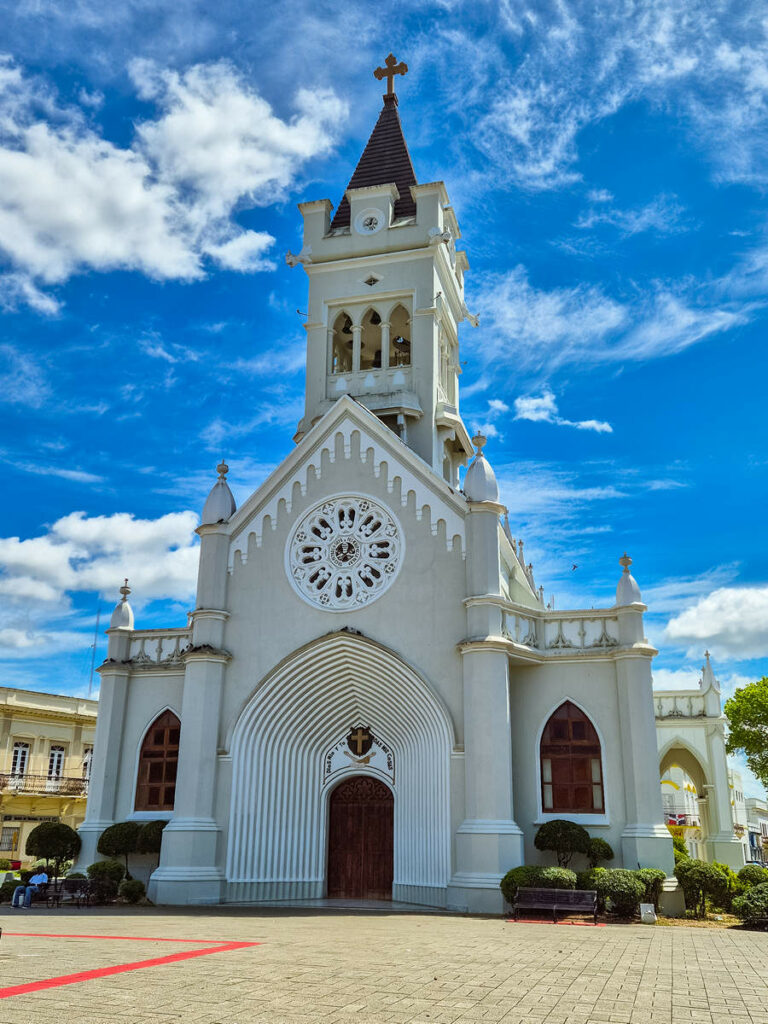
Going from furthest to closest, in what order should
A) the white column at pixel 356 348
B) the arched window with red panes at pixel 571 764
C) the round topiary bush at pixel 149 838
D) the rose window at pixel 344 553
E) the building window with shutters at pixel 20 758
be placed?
1. the building window with shutters at pixel 20 758
2. the white column at pixel 356 348
3. the rose window at pixel 344 553
4. the round topiary bush at pixel 149 838
5. the arched window with red panes at pixel 571 764

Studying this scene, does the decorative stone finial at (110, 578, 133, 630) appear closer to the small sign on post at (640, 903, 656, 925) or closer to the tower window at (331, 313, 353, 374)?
the tower window at (331, 313, 353, 374)

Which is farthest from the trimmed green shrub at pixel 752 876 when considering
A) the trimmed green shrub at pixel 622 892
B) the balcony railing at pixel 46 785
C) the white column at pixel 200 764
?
the balcony railing at pixel 46 785

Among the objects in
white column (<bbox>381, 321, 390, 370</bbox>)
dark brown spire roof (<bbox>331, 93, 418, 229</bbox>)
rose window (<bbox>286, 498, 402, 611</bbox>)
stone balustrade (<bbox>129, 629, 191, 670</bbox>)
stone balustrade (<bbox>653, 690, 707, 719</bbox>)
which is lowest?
stone balustrade (<bbox>653, 690, 707, 719</bbox>)

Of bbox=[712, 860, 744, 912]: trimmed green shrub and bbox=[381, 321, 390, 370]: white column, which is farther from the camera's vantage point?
bbox=[381, 321, 390, 370]: white column

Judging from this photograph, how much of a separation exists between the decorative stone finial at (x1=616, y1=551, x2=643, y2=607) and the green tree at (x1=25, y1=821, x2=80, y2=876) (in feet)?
55.9

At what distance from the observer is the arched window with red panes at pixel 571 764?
→ 24.3 m

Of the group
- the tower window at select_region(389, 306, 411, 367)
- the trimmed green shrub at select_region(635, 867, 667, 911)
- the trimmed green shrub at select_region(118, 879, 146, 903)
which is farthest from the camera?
the tower window at select_region(389, 306, 411, 367)

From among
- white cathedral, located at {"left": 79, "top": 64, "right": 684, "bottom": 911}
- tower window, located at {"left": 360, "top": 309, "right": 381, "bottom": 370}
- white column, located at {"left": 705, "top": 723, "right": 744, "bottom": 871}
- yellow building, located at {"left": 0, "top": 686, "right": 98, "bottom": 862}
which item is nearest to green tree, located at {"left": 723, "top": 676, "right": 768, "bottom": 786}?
white column, located at {"left": 705, "top": 723, "right": 744, "bottom": 871}

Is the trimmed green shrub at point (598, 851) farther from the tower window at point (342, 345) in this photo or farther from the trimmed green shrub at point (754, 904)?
the tower window at point (342, 345)

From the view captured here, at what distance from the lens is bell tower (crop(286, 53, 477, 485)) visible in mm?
31234

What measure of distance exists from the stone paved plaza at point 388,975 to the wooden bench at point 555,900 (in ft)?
5.07

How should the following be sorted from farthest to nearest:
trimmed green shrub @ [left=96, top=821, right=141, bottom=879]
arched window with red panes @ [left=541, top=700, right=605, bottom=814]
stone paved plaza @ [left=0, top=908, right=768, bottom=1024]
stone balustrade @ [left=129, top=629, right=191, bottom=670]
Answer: stone balustrade @ [left=129, top=629, right=191, bottom=670] < trimmed green shrub @ [left=96, top=821, right=141, bottom=879] < arched window with red panes @ [left=541, top=700, right=605, bottom=814] < stone paved plaza @ [left=0, top=908, right=768, bottom=1024]

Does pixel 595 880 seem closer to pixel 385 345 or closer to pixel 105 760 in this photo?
pixel 105 760

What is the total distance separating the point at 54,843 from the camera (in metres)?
26.3
